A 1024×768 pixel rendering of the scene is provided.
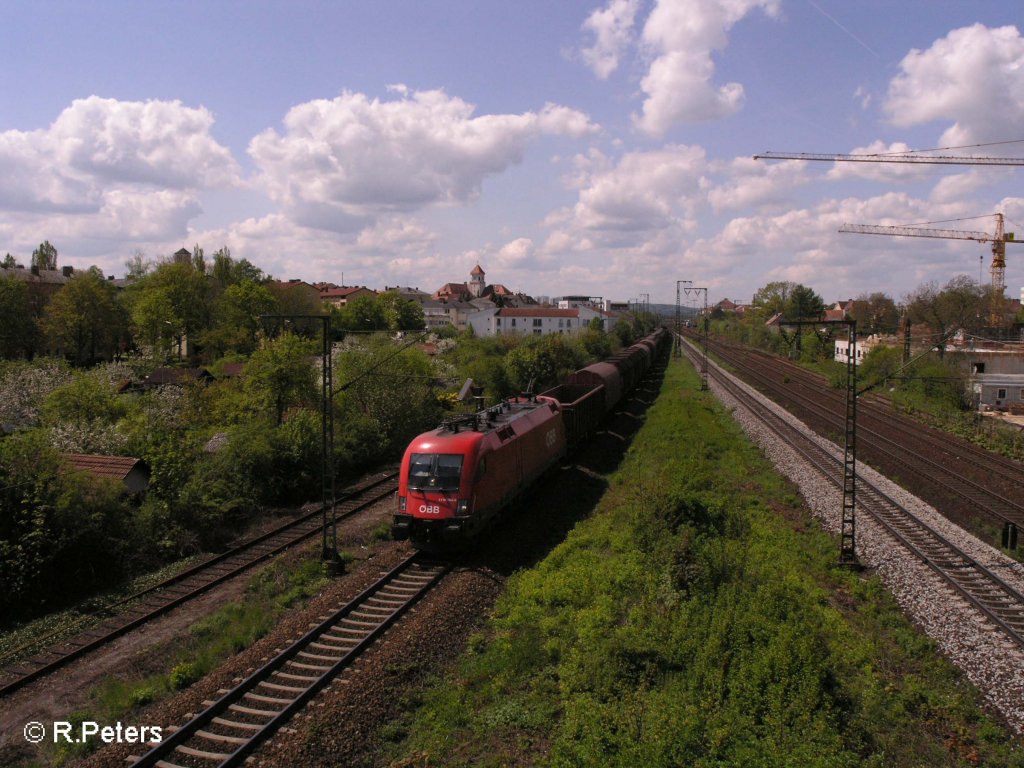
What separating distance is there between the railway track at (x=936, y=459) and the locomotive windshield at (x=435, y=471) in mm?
14487

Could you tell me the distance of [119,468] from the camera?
19844mm

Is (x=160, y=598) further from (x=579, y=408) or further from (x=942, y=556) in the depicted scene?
(x=942, y=556)

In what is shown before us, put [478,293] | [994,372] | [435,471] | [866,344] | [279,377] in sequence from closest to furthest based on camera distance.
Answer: [435,471], [279,377], [994,372], [866,344], [478,293]

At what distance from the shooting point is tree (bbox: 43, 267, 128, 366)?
199 ft

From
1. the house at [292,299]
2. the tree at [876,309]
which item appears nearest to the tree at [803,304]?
the tree at [876,309]

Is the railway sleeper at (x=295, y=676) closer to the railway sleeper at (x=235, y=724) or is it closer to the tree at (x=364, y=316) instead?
the railway sleeper at (x=235, y=724)

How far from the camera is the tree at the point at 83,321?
6059 centimetres

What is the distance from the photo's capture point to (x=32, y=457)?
16.3 metres

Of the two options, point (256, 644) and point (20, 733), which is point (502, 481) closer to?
point (256, 644)

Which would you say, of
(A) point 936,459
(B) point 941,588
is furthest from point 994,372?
(B) point 941,588

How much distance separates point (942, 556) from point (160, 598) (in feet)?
58.3

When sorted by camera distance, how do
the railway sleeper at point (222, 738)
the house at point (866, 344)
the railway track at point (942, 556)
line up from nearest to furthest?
the railway sleeper at point (222, 738) → the railway track at point (942, 556) → the house at point (866, 344)

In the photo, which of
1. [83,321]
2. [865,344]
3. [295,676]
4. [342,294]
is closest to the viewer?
[295,676]

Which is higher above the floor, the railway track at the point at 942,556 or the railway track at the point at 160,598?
the railway track at the point at 942,556
